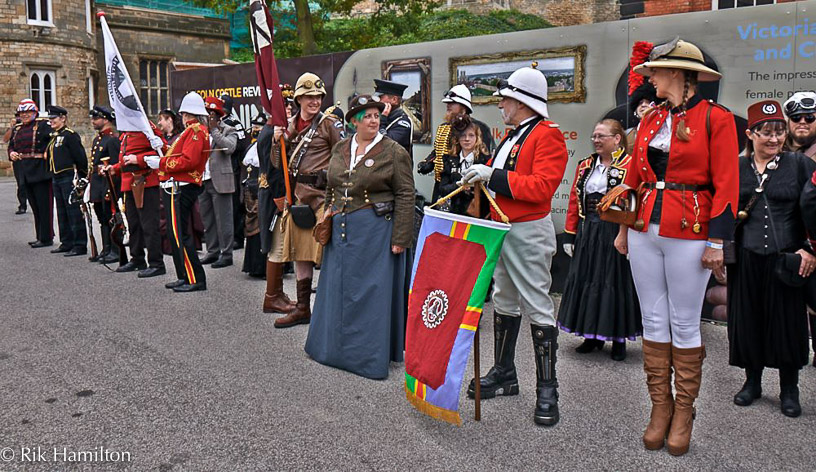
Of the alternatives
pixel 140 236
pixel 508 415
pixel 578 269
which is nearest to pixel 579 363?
pixel 578 269

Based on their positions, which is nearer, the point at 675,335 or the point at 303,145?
the point at 675,335

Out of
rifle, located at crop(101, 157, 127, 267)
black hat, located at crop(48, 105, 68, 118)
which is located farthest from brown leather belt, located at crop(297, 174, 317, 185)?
black hat, located at crop(48, 105, 68, 118)

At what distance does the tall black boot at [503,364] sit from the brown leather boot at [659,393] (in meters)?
0.93

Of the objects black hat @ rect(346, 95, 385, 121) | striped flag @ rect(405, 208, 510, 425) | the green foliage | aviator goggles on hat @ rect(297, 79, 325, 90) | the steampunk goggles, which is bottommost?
striped flag @ rect(405, 208, 510, 425)

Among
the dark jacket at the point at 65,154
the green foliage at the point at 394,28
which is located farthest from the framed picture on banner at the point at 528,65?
the green foliage at the point at 394,28

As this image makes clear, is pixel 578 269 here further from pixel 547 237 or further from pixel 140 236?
pixel 140 236

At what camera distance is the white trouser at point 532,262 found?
4.31 meters

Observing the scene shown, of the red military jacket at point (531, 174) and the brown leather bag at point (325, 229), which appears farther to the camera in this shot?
the brown leather bag at point (325, 229)

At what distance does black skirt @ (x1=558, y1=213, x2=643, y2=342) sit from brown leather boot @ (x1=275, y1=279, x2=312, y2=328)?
221 cm

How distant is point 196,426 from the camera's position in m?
4.22

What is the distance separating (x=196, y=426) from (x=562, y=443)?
2.01 meters

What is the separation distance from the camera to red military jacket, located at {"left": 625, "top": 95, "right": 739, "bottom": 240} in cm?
357

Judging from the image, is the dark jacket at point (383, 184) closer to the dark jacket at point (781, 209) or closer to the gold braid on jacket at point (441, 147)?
the gold braid on jacket at point (441, 147)

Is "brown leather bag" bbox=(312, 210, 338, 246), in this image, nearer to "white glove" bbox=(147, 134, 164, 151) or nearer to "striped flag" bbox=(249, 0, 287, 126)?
"striped flag" bbox=(249, 0, 287, 126)
